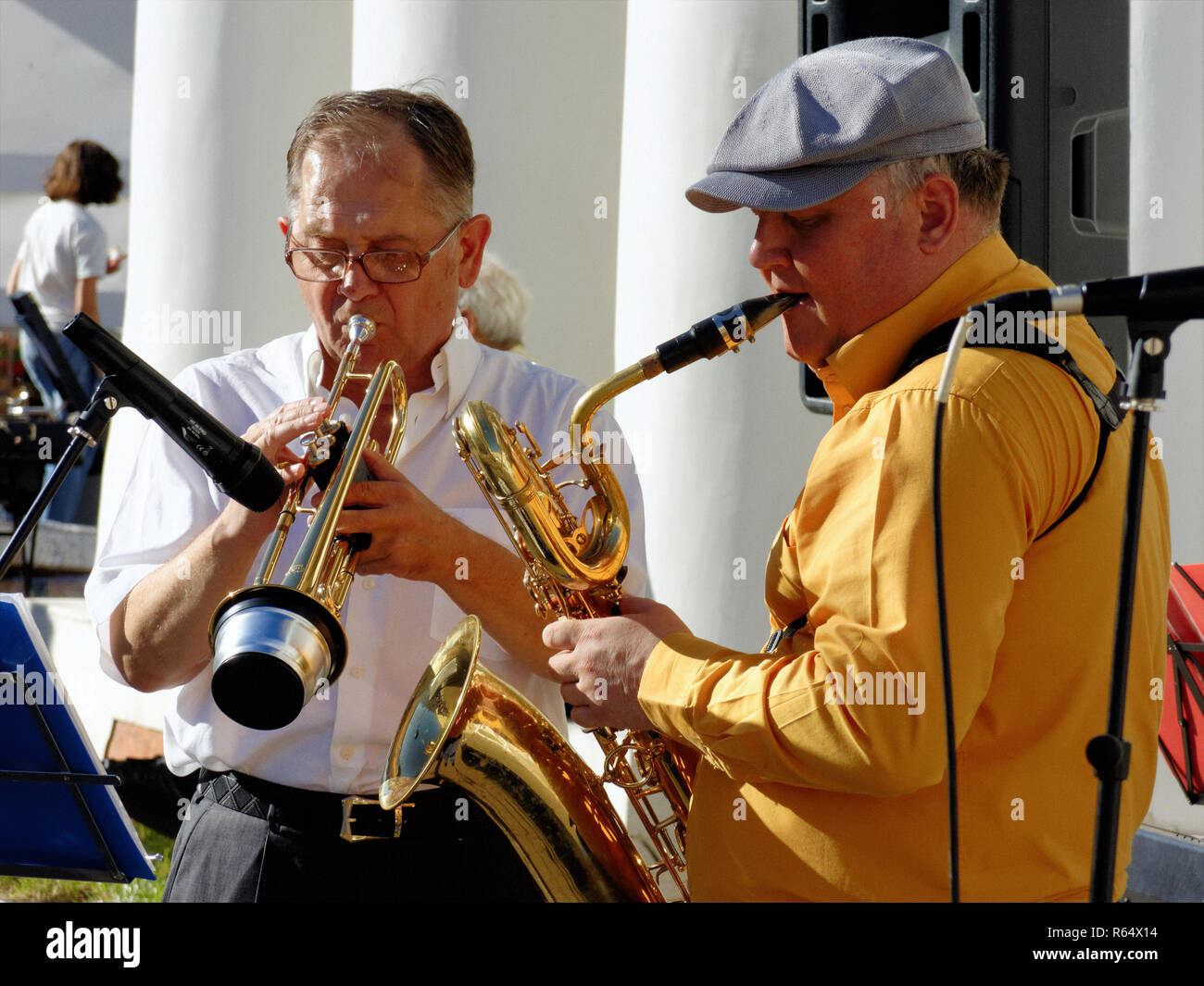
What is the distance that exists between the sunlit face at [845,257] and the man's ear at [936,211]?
12 mm

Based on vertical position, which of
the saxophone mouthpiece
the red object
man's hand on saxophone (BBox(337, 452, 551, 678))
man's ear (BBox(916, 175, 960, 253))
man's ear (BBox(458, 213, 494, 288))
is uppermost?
man's ear (BBox(458, 213, 494, 288))

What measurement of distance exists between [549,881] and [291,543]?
0.72m

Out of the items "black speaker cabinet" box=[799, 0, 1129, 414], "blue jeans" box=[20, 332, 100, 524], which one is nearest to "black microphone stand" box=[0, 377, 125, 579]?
"black speaker cabinet" box=[799, 0, 1129, 414]

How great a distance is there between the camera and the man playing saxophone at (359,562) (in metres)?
2.12

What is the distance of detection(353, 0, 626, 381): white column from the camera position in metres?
5.11

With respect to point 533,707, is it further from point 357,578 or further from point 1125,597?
point 1125,597

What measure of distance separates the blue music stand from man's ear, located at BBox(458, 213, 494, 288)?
0.96 m

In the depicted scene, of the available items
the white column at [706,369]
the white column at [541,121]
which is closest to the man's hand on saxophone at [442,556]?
the white column at [706,369]

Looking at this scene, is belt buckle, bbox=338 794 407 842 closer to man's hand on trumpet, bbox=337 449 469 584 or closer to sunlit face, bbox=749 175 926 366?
man's hand on trumpet, bbox=337 449 469 584

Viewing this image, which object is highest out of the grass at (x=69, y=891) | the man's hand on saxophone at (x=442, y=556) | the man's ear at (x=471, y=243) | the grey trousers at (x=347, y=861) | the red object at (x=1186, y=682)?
the man's ear at (x=471, y=243)

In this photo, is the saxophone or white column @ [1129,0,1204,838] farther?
white column @ [1129,0,1204,838]

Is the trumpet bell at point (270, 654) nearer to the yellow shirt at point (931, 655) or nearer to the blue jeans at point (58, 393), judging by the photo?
the yellow shirt at point (931, 655)

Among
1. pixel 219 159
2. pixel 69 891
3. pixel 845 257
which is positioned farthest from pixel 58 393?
pixel 845 257
